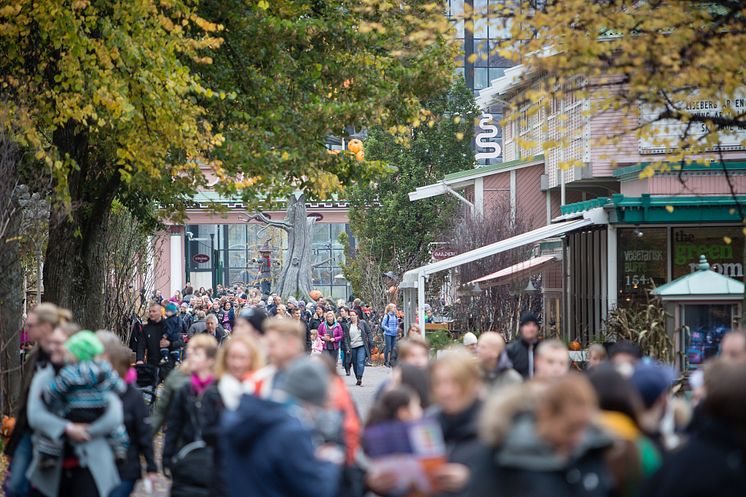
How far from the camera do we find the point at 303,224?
56.2 m

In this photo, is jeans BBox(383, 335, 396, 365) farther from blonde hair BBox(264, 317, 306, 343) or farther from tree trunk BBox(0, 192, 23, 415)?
blonde hair BBox(264, 317, 306, 343)

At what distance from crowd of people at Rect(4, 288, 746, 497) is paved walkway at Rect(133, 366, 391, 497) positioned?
11.9 feet

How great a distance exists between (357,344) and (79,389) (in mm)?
20652

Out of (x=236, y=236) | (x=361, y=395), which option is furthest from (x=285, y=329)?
(x=236, y=236)

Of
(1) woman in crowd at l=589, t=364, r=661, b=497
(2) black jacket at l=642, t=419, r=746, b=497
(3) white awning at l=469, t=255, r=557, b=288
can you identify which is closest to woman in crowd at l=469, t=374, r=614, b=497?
(2) black jacket at l=642, t=419, r=746, b=497

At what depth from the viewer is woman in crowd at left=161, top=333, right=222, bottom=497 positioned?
28.6 ft

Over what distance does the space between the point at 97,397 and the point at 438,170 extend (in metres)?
42.1

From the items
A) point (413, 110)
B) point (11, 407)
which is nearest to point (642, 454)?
point (11, 407)

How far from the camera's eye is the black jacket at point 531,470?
16.7 feet

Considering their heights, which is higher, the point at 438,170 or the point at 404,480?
the point at 438,170

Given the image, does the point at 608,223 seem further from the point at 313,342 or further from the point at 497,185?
the point at 497,185

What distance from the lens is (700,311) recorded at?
61.2ft

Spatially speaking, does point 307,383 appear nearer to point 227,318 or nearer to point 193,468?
point 193,468

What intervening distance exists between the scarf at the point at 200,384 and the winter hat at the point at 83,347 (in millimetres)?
906
